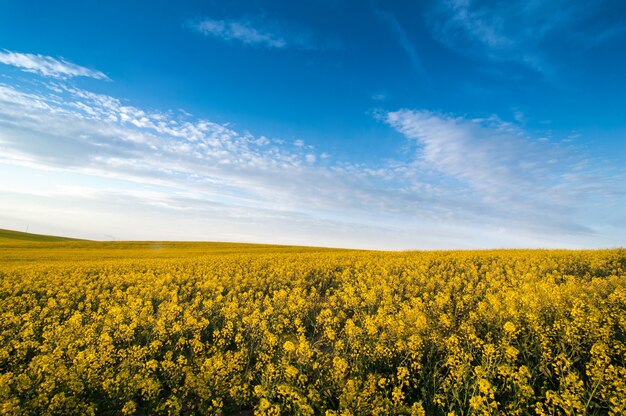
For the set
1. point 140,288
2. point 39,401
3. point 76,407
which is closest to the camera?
point 39,401

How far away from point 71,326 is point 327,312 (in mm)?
9280

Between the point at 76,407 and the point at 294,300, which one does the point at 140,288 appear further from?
the point at 76,407

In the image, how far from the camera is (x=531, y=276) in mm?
17969

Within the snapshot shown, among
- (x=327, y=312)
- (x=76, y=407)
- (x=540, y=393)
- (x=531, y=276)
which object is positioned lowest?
(x=76, y=407)

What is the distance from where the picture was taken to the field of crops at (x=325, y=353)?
708 cm

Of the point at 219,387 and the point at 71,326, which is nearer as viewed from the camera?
the point at 219,387

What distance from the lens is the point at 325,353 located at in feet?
32.0

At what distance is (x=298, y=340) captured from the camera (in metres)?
10.8

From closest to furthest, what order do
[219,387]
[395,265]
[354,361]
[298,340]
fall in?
[219,387], [354,361], [298,340], [395,265]

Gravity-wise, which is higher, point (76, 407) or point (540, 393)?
point (540, 393)

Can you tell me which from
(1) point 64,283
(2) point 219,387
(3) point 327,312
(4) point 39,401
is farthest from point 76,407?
(1) point 64,283

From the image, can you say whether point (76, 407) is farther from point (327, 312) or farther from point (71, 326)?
point (327, 312)

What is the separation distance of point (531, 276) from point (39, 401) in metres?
20.0

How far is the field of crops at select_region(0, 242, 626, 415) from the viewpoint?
708cm
